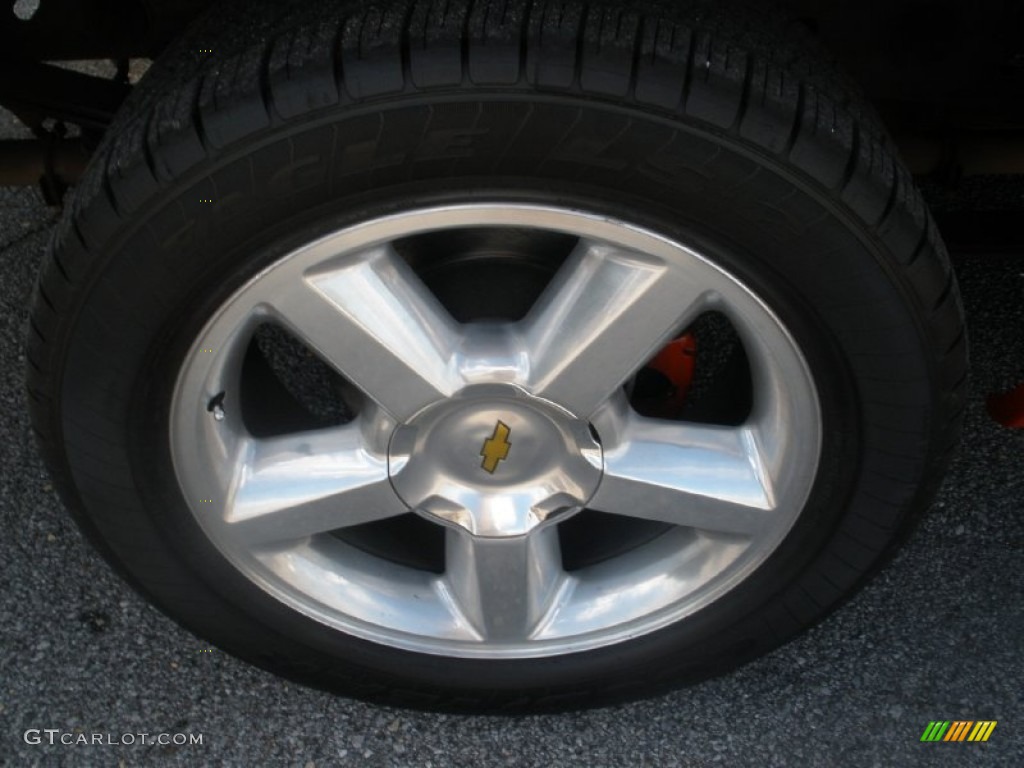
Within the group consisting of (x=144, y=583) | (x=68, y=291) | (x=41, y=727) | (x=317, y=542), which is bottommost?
(x=41, y=727)

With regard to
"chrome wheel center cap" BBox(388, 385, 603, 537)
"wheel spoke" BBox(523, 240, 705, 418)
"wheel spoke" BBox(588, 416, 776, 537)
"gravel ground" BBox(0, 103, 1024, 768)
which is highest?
"wheel spoke" BBox(523, 240, 705, 418)

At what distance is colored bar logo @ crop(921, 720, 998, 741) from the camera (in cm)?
192

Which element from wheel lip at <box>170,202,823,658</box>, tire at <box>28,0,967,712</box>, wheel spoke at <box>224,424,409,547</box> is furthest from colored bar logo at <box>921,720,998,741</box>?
wheel spoke at <box>224,424,409,547</box>

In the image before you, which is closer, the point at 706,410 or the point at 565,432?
the point at 565,432

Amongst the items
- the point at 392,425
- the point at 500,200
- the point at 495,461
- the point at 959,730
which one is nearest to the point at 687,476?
the point at 495,461

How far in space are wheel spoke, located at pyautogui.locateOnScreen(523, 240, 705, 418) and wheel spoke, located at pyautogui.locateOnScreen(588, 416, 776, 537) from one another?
0.14 meters

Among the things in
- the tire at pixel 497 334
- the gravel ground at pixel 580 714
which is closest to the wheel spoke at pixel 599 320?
the tire at pixel 497 334

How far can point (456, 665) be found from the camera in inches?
72.5

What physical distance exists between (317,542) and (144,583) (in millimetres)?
275

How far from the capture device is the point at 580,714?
1959mm

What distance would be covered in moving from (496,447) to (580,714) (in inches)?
22.0

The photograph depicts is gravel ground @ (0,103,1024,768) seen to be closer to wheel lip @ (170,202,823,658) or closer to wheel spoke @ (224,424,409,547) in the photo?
wheel lip @ (170,202,823,658)

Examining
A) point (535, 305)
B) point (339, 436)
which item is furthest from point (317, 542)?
point (535, 305)

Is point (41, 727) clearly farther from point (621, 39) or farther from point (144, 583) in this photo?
point (621, 39)
